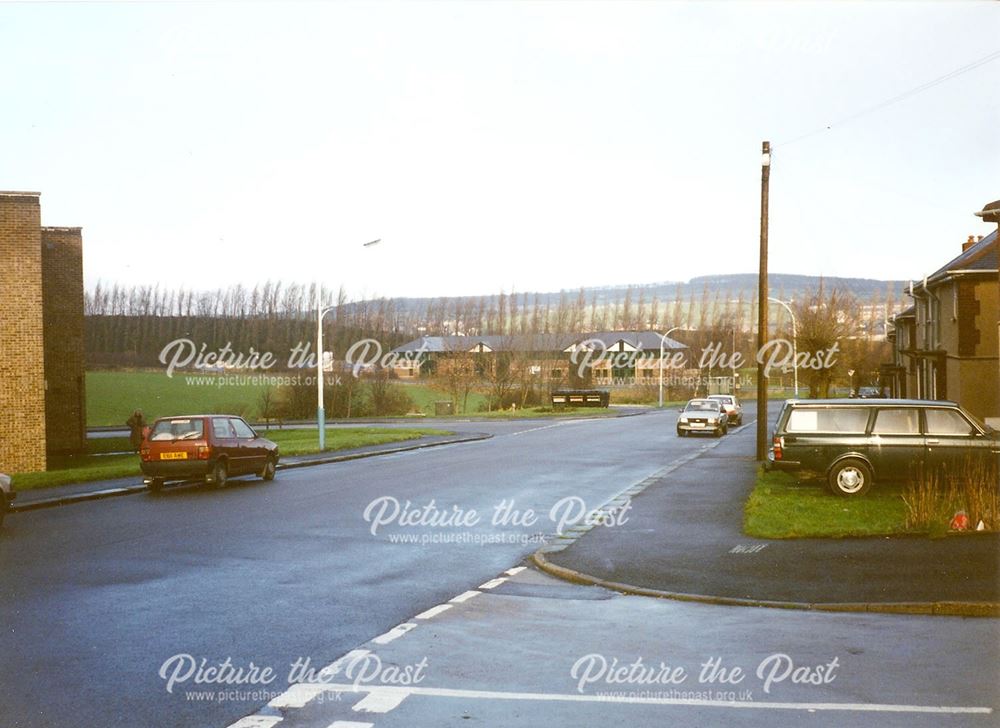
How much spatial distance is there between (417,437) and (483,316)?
10538 cm

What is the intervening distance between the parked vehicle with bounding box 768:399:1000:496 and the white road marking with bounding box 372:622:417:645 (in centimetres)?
1119

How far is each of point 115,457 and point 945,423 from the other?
29.0 meters

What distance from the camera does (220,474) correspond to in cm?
2328

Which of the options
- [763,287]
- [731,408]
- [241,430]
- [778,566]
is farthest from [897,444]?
[731,408]

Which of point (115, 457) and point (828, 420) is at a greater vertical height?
point (828, 420)

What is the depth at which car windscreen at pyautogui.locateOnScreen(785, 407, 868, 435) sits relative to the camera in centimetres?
1841

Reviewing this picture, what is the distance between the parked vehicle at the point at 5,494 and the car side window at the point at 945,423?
15.6 metres

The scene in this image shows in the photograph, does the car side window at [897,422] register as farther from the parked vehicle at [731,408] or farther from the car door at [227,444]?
the parked vehicle at [731,408]

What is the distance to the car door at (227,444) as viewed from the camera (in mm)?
23141

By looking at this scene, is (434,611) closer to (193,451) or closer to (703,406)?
(193,451)

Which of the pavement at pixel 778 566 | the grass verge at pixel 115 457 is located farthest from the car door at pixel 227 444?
the pavement at pixel 778 566

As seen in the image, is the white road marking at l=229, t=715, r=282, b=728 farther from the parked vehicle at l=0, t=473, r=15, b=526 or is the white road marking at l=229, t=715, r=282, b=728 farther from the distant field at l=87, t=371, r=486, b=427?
the distant field at l=87, t=371, r=486, b=427

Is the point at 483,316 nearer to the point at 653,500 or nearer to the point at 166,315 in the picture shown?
the point at 166,315

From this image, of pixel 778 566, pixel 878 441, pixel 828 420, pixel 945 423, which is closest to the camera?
pixel 778 566
